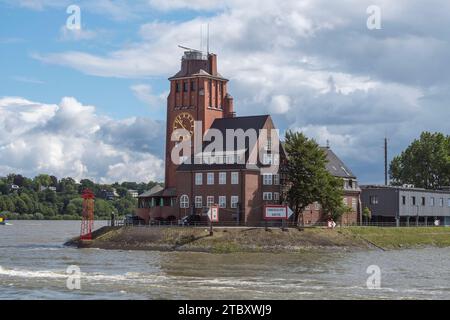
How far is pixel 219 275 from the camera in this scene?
187ft

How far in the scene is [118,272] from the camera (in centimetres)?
5816

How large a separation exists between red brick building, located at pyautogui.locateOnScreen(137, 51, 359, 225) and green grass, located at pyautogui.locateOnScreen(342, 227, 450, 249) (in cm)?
890

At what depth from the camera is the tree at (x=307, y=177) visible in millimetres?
91188

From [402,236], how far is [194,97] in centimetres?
3302

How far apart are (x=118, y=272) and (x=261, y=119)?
140ft

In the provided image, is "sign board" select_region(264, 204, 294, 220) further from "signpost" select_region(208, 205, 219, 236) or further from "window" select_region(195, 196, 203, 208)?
"window" select_region(195, 196, 203, 208)

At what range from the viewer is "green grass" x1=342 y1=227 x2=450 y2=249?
9300cm

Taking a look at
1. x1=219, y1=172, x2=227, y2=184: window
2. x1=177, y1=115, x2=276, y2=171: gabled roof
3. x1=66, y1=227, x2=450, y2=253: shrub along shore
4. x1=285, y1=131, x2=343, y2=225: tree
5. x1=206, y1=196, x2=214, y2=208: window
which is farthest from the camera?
x1=206, y1=196, x2=214, y2=208: window

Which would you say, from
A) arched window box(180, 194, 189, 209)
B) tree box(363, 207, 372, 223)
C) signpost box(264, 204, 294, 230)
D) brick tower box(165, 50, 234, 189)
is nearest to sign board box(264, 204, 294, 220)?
signpost box(264, 204, 294, 230)

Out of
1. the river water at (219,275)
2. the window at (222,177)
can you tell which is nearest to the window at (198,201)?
the window at (222,177)

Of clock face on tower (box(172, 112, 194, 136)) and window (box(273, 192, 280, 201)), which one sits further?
clock face on tower (box(172, 112, 194, 136))

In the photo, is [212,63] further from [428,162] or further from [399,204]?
[428,162]

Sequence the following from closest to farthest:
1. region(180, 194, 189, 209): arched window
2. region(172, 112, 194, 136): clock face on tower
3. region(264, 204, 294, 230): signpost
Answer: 1. region(264, 204, 294, 230): signpost
2. region(180, 194, 189, 209): arched window
3. region(172, 112, 194, 136): clock face on tower

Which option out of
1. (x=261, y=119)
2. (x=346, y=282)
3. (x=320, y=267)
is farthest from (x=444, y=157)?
(x=346, y=282)
